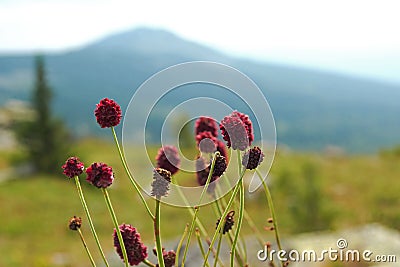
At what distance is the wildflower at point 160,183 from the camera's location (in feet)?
3.11

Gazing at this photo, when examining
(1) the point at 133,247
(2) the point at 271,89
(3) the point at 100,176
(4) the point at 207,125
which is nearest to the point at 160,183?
(3) the point at 100,176

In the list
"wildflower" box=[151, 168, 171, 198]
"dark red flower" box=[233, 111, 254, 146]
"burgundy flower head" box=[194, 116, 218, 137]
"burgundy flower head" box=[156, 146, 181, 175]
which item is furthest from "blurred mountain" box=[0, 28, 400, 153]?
"wildflower" box=[151, 168, 171, 198]

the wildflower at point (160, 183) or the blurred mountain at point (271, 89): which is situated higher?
the blurred mountain at point (271, 89)

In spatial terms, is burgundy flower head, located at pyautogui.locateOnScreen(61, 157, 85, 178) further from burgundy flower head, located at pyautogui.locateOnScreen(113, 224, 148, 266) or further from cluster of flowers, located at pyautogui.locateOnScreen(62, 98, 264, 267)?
burgundy flower head, located at pyautogui.locateOnScreen(113, 224, 148, 266)

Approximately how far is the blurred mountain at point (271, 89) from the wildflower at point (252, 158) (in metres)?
110

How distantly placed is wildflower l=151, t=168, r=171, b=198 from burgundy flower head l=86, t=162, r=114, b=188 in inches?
3.1

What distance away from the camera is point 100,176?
3.09 feet

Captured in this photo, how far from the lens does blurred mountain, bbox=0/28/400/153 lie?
128 meters

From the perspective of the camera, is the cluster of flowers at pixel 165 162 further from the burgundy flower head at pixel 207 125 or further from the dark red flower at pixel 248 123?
the burgundy flower head at pixel 207 125

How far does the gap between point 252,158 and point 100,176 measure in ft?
0.96

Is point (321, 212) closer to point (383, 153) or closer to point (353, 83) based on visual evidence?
point (383, 153)

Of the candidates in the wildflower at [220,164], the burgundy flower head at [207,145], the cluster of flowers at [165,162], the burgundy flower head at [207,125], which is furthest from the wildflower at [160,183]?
the burgundy flower head at [207,125]

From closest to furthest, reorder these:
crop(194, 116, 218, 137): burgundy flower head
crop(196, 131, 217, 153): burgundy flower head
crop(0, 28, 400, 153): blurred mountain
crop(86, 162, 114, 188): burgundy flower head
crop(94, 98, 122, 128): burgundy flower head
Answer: crop(86, 162, 114, 188): burgundy flower head < crop(94, 98, 122, 128): burgundy flower head < crop(196, 131, 217, 153): burgundy flower head < crop(194, 116, 218, 137): burgundy flower head < crop(0, 28, 400, 153): blurred mountain

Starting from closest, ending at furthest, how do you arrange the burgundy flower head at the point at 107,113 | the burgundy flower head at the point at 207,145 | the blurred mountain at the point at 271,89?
the burgundy flower head at the point at 107,113 → the burgundy flower head at the point at 207,145 → the blurred mountain at the point at 271,89
